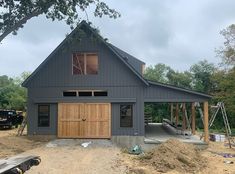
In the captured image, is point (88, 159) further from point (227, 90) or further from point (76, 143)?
point (227, 90)

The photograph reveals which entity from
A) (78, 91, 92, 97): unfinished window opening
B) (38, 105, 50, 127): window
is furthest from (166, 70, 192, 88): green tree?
(38, 105, 50, 127): window

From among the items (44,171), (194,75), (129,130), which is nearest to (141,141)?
(129,130)

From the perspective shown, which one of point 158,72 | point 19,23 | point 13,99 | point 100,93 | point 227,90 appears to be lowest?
point 100,93

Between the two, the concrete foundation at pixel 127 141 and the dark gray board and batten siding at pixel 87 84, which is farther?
the dark gray board and batten siding at pixel 87 84

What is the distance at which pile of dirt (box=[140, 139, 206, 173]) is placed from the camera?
1600 cm

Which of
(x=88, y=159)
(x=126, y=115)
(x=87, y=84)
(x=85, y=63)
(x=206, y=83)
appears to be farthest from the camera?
(x=206, y=83)

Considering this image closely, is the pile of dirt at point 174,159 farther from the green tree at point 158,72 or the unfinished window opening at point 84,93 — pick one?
the green tree at point 158,72

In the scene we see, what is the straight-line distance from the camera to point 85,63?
23.4 metres

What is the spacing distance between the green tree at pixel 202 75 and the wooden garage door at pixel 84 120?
23.2m

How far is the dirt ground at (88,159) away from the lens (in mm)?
14469

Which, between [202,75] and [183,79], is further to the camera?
[183,79]

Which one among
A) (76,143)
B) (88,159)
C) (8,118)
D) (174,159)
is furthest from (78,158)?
(8,118)

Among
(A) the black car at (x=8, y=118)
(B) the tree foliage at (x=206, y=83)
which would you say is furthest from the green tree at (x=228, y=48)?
(A) the black car at (x=8, y=118)

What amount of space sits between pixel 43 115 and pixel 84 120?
2.67m
